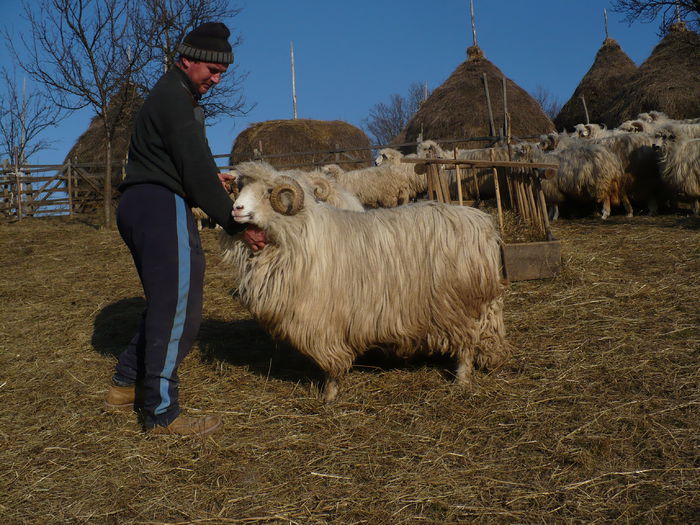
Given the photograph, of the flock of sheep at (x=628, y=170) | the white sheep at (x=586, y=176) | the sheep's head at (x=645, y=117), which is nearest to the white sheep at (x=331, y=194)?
the flock of sheep at (x=628, y=170)

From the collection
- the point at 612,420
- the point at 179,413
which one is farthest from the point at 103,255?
the point at 612,420

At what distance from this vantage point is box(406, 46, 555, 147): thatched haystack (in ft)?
68.2

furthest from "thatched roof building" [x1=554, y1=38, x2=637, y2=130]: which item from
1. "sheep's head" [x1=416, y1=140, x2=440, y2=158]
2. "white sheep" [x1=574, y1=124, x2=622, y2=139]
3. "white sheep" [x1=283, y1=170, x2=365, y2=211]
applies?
"white sheep" [x1=283, y1=170, x2=365, y2=211]

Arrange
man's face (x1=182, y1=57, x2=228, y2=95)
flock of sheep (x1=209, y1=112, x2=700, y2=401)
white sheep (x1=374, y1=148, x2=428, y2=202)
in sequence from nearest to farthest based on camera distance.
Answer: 1. man's face (x1=182, y1=57, x2=228, y2=95)
2. flock of sheep (x1=209, y1=112, x2=700, y2=401)
3. white sheep (x1=374, y1=148, x2=428, y2=202)

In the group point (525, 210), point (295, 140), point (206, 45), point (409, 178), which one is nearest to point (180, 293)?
point (206, 45)

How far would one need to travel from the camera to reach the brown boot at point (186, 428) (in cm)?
321

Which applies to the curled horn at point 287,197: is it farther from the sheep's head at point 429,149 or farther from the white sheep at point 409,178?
the sheep's head at point 429,149

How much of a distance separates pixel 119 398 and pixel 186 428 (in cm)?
68

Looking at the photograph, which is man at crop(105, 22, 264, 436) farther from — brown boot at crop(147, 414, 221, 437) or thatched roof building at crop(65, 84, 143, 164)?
thatched roof building at crop(65, 84, 143, 164)

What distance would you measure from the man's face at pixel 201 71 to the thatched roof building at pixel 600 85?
22403 mm

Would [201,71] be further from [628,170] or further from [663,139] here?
[628,170]

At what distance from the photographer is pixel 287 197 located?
3.39 metres

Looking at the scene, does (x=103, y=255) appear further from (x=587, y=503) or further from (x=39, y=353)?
(x=587, y=503)

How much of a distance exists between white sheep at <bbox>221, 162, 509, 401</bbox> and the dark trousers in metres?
0.45
